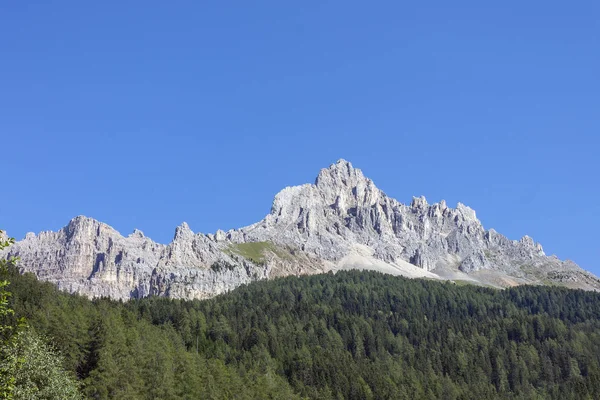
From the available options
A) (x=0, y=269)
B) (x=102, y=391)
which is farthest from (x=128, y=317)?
(x=0, y=269)

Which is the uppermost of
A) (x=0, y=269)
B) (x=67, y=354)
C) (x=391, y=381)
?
(x=391, y=381)

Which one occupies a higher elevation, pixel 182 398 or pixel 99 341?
pixel 99 341

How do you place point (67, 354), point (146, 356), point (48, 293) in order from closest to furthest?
point (67, 354)
point (146, 356)
point (48, 293)

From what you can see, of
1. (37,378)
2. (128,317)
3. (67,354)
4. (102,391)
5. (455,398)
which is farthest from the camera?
(455,398)

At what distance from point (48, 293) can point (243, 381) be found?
4694 centimetres

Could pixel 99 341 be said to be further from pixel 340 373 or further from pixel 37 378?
pixel 340 373

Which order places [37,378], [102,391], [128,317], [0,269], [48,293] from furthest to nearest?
[128,317] → [48,293] → [102,391] → [37,378] → [0,269]

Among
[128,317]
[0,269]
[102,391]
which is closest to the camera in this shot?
[0,269]

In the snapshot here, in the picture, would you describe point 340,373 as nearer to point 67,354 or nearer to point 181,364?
point 181,364

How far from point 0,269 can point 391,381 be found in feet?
576

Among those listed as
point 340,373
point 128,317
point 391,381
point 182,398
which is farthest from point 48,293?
point 391,381

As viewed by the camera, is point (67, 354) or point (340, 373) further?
point (340, 373)

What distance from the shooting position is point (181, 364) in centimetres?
12688

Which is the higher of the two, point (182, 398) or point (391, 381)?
point (391, 381)
